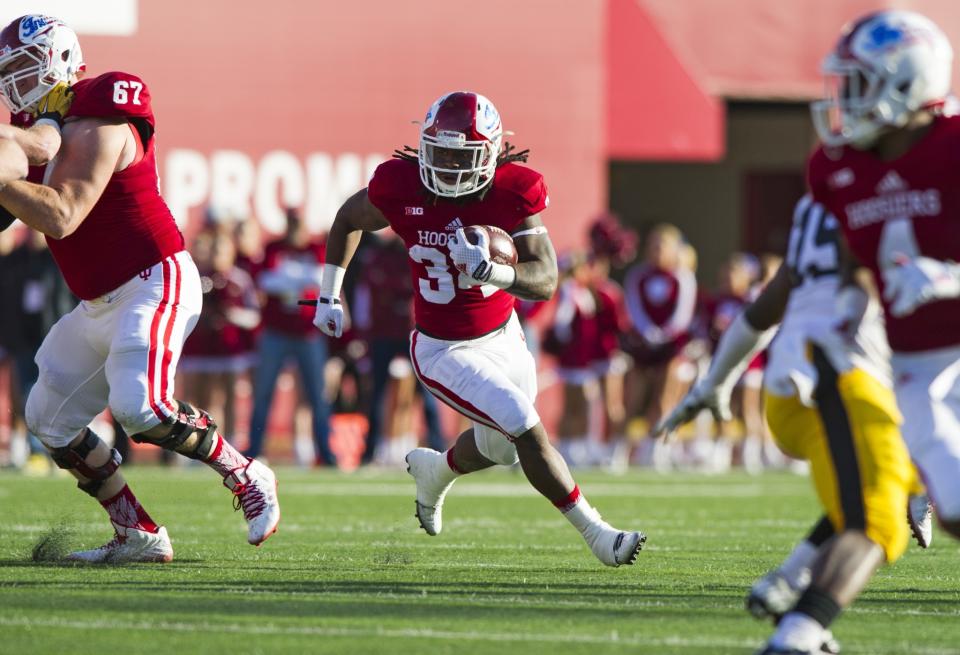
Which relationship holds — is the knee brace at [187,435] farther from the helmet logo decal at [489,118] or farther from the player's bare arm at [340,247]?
the helmet logo decal at [489,118]

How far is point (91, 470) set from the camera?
6.43 meters

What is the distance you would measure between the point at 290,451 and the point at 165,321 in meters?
9.13

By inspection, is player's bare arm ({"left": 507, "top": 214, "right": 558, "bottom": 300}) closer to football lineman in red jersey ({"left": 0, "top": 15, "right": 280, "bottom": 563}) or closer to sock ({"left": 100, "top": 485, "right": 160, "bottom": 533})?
football lineman in red jersey ({"left": 0, "top": 15, "right": 280, "bottom": 563})

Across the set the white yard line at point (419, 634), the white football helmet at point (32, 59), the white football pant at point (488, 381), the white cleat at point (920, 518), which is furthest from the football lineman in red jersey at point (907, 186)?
the white football helmet at point (32, 59)

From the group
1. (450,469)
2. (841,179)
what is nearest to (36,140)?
(450,469)

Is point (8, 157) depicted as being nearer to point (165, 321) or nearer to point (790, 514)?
point (165, 321)

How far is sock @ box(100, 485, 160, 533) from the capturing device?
253 inches

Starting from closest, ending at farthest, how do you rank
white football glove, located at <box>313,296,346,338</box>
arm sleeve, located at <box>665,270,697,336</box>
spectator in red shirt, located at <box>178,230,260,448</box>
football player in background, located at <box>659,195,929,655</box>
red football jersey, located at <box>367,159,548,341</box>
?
football player in background, located at <box>659,195,929,655</box> < red football jersey, located at <box>367,159,548,341</box> < white football glove, located at <box>313,296,346,338</box> < spectator in red shirt, located at <box>178,230,260,448</box> < arm sleeve, located at <box>665,270,697,336</box>

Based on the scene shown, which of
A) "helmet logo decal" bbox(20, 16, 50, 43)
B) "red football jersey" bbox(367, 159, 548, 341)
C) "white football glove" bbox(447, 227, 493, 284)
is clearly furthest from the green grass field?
"helmet logo decal" bbox(20, 16, 50, 43)

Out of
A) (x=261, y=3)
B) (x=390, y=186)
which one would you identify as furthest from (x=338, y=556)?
(x=261, y=3)

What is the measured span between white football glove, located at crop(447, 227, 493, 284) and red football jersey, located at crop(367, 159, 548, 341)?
342 millimetres

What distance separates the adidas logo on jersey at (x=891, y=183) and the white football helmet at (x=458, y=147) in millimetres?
2280

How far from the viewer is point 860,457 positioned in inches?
167

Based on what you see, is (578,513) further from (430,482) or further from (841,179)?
(841,179)
